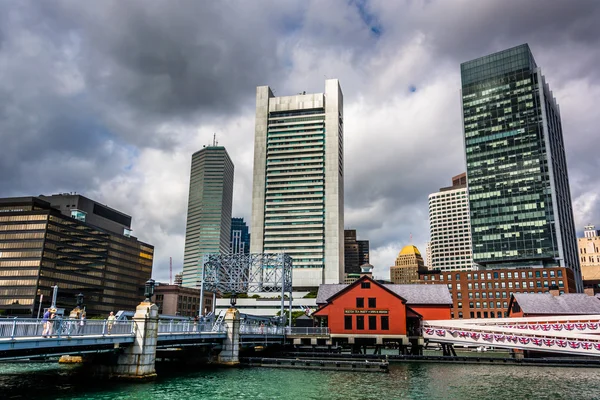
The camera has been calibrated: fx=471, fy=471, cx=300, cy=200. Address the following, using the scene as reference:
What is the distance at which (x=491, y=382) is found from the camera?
37.5 meters

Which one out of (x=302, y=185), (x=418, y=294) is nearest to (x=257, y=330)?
(x=418, y=294)

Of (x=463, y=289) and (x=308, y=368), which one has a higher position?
(x=463, y=289)

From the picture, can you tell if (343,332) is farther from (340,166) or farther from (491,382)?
(340,166)

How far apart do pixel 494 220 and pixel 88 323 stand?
476 feet

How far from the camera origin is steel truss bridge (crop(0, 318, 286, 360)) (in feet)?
78.3

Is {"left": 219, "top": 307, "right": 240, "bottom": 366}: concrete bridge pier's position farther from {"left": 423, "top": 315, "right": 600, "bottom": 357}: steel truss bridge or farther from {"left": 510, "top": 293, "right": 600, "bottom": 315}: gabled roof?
{"left": 510, "top": 293, "right": 600, "bottom": 315}: gabled roof

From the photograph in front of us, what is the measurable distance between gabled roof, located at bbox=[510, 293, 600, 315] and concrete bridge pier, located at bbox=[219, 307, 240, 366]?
4749 centimetres

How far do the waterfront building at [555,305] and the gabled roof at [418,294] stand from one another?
11497 mm

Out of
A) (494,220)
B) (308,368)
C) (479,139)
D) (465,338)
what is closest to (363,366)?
(308,368)

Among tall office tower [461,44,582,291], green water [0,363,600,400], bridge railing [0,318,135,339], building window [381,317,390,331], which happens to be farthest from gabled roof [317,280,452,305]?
tall office tower [461,44,582,291]

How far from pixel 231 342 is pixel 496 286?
113759mm

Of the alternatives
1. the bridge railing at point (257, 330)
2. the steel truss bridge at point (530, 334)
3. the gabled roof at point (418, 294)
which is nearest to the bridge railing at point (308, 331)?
the bridge railing at point (257, 330)

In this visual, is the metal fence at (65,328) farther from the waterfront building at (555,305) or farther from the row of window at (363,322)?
the waterfront building at (555,305)

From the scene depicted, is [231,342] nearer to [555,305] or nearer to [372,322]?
[372,322]
